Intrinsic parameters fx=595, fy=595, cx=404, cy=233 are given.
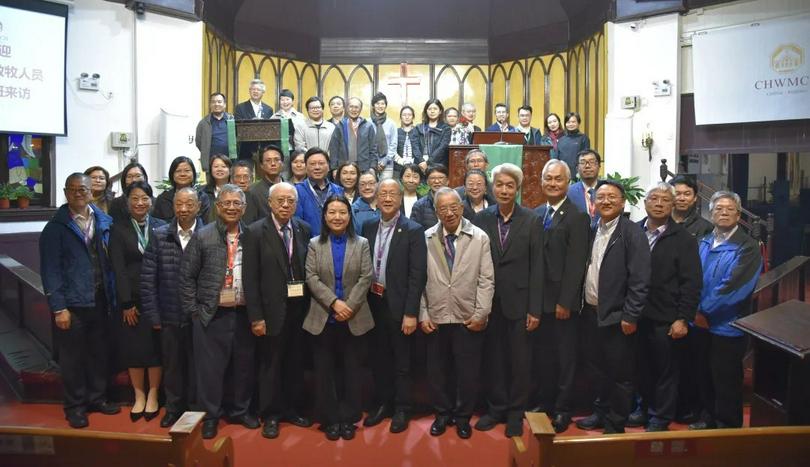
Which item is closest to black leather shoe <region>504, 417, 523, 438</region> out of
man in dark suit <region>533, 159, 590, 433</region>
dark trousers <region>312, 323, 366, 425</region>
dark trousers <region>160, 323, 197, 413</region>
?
man in dark suit <region>533, 159, 590, 433</region>

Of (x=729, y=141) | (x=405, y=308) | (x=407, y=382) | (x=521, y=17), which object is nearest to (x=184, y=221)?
(x=405, y=308)

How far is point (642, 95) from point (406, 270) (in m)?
5.51

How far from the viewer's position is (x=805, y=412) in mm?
2176

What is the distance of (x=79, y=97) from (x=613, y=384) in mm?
6261

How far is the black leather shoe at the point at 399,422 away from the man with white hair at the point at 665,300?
139 centimetres

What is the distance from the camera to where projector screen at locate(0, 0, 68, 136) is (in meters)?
5.82

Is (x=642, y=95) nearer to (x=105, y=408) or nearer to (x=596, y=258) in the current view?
(x=596, y=258)

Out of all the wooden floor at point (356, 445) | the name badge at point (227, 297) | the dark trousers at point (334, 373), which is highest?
the name badge at point (227, 297)

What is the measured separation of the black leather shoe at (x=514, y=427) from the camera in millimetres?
3330

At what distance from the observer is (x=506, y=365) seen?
11.8 ft

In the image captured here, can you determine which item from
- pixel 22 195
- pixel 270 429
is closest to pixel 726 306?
pixel 270 429

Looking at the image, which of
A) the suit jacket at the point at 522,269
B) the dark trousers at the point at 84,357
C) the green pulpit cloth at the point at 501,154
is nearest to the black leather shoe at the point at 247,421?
the dark trousers at the point at 84,357

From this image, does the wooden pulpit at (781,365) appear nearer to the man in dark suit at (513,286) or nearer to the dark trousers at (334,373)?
the man in dark suit at (513,286)

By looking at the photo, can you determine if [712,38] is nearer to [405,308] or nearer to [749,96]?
[749,96]
